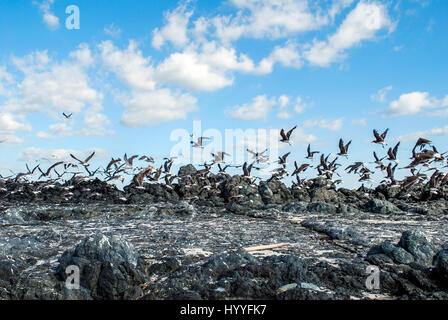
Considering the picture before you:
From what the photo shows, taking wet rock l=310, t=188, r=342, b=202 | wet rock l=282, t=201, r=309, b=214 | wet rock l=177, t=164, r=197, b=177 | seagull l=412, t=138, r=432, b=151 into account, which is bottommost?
wet rock l=282, t=201, r=309, b=214

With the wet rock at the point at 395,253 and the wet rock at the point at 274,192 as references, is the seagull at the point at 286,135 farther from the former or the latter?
the wet rock at the point at 395,253

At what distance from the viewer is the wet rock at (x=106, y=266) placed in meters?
4.71

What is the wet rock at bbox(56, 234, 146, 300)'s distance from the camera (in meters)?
4.71

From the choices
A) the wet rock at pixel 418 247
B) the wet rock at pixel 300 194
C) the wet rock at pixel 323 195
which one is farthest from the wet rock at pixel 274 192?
the wet rock at pixel 418 247

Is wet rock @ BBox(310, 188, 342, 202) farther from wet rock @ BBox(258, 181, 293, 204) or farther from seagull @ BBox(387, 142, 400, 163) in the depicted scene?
seagull @ BBox(387, 142, 400, 163)

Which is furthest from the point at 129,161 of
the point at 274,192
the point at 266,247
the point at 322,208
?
the point at 266,247

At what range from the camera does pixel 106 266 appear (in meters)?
4.89

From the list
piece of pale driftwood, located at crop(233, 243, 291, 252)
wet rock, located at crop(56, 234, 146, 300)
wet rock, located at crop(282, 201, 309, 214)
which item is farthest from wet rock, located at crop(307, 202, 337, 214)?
wet rock, located at crop(56, 234, 146, 300)

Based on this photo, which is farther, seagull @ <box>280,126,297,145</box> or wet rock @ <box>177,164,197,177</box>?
wet rock @ <box>177,164,197,177</box>

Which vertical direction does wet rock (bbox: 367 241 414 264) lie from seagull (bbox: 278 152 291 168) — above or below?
below

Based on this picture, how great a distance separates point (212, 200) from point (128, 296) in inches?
498

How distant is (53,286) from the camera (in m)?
4.75
